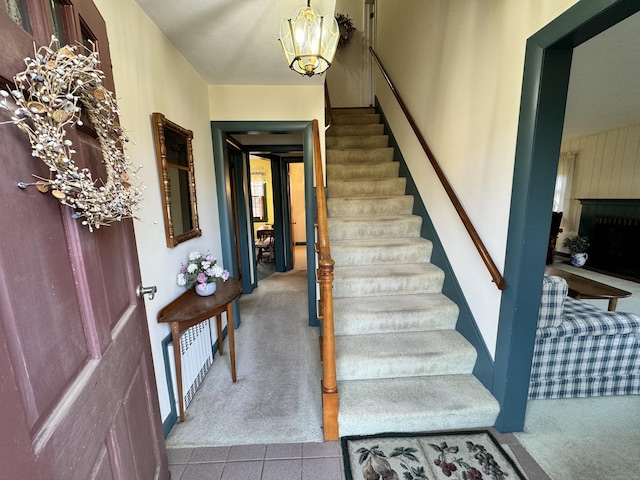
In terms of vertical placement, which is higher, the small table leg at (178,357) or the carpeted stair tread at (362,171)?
the carpeted stair tread at (362,171)

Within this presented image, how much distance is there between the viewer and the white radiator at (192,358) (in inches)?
72.2

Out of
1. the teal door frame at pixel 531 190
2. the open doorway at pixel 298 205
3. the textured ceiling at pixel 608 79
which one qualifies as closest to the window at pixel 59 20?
the teal door frame at pixel 531 190

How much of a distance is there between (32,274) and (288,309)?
310 cm

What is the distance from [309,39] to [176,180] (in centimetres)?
122

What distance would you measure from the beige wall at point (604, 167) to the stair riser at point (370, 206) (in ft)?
16.3

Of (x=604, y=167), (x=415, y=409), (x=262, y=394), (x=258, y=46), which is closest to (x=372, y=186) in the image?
(x=258, y=46)

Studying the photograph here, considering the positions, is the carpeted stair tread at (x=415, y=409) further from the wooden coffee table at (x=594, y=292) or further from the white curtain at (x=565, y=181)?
the white curtain at (x=565, y=181)

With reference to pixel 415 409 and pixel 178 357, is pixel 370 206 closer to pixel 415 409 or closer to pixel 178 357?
pixel 415 409

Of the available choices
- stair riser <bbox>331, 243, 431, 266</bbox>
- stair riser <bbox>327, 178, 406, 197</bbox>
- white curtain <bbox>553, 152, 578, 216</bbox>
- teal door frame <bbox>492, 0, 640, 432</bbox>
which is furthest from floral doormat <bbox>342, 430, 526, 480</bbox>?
white curtain <bbox>553, 152, 578, 216</bbox>

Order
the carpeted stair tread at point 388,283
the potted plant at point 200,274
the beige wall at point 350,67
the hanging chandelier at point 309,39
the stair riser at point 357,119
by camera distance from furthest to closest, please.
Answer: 1. the beige wall at point 350,67
2. the stair riser at point 357,119
3. the carpeted stair tread at point 388,283
4. the potted plant at point 200,274
5. the hanging chandelier at point 309,39

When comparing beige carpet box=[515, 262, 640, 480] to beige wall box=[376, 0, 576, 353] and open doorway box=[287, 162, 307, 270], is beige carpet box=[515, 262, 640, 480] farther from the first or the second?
open doorway box=[287, 162, 307, 270]

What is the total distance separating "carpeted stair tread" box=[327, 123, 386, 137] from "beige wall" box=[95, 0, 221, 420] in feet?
6.82

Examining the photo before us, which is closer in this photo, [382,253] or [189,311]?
[189,311]

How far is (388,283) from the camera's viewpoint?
92.7 inches
